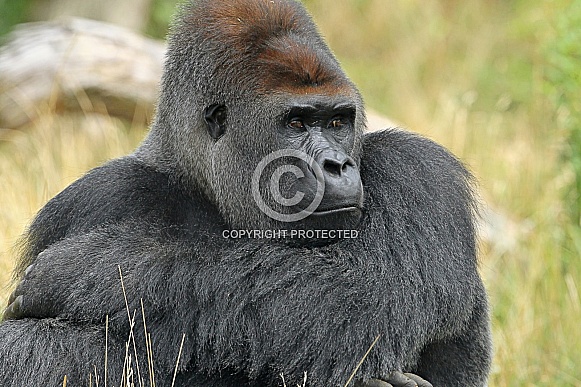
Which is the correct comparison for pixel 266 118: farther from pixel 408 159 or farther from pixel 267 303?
pixel 267 303

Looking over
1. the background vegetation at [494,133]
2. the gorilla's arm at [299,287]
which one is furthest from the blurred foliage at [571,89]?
the gorilla's arm at [299,287]

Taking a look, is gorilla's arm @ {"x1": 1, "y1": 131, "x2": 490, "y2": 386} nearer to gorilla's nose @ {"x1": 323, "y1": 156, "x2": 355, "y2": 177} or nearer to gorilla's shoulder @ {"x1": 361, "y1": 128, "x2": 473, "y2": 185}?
gorilla's shoulder @ {"x1": 361, "y1": 128, "x2": 473, "y2": 185}

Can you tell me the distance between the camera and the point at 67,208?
3150mm

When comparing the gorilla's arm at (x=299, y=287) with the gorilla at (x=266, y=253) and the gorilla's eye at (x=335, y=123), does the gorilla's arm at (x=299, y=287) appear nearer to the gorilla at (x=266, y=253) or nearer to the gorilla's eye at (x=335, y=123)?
the gorilla at (x=266, y=253)

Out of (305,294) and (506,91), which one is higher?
(506,91)

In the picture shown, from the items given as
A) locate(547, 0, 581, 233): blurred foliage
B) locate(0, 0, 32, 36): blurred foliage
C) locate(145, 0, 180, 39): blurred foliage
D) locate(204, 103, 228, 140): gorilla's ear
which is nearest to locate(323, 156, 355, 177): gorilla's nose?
locate(204, 103, 228, 140): gorilla's ear

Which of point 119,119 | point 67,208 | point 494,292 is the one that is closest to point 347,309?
point 67,208

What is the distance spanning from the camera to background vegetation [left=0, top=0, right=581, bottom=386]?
4.47 metres

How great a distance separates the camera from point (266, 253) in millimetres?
2719

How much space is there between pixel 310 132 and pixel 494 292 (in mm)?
2548

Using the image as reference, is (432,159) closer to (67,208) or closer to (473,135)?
(67,208)

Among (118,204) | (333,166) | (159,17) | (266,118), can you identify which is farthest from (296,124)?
(159,17)

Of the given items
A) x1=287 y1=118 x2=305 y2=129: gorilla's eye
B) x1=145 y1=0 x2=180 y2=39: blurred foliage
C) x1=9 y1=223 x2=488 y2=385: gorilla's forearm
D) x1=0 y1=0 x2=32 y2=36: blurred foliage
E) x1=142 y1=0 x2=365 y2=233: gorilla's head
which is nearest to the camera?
x1=9 y1=223 x2=488 y2=385: gorilla's forearm

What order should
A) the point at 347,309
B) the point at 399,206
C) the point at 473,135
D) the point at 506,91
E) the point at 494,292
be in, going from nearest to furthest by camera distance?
the point at 347,309, the point at 399,206, the point at 494,292, the point at 473,135, the point at 506,91
